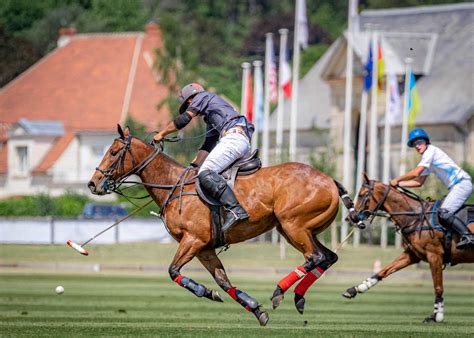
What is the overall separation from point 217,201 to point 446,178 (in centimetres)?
533

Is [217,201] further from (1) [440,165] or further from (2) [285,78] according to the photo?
(2) [285,78]

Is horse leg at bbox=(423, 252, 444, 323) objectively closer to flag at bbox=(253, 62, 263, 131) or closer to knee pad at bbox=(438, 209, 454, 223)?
knee pad at bbox=(438, 209, 454, 223)

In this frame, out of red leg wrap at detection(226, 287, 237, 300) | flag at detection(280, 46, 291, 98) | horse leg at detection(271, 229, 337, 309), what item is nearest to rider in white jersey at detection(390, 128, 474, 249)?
horse leg at detection(271, 229, 337, 309)

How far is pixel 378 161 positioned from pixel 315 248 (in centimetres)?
4486

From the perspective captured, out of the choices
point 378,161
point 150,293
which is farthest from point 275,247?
point 150,293

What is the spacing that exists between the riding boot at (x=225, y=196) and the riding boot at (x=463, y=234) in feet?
16.9

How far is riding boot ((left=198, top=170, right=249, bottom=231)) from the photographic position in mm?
16812

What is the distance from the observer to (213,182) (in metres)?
16.9

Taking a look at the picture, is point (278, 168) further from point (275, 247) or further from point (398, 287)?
point (275, 247)

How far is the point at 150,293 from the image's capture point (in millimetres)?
24938

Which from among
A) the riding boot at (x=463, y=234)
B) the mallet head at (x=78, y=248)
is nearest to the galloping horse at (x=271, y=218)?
the mallet head at (x=78, y=248)

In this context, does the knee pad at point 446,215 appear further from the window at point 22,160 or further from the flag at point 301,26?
the window at point 22,160

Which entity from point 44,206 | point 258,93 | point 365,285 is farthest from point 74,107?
point 365,285

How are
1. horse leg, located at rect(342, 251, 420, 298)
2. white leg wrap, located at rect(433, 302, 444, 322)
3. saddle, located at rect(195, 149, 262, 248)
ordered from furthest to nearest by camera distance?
1. horse leg, located at rect(342, 251, 420, 298)
2. white leg wrap, located at rect(433, 302, 444, 322)
3. saddle, located at rect(195, 149, 262, 248)
